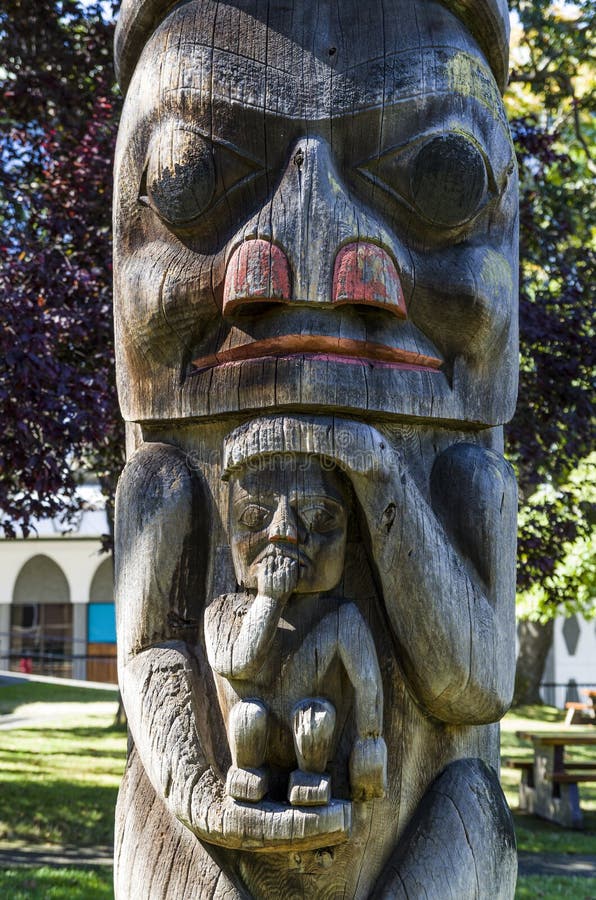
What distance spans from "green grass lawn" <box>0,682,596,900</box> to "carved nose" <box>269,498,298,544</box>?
4.32 m

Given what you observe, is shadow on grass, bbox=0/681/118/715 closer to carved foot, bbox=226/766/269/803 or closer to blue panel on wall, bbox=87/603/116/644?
blue panel on wall, bbox=87/603/116/644

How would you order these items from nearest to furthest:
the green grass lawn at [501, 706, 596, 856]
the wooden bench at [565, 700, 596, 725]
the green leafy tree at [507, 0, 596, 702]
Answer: the green leafy tree at [507, 0, 596, 702], the green grass lawn at [501, 706, 596, 856], the wooden bench at [565, 700, 596, 725]

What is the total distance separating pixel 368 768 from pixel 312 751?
0.15 m

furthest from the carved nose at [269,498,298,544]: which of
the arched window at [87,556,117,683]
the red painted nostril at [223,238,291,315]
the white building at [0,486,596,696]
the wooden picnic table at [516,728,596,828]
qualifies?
the arched window at [87,556,117,683]

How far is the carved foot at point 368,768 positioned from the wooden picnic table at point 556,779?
692 cm

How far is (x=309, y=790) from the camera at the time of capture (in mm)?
2244

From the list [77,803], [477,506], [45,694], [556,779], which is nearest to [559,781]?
[556,779]

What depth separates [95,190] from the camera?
639 cm

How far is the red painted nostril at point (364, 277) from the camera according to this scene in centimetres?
242

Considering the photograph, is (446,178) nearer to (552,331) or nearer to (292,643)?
(292,643)

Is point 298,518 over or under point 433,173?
under

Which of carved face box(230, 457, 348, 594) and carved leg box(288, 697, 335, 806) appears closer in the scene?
carved leg box(288, 697, 335, 806)

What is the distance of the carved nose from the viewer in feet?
7.79

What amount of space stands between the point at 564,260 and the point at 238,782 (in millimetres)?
6269
